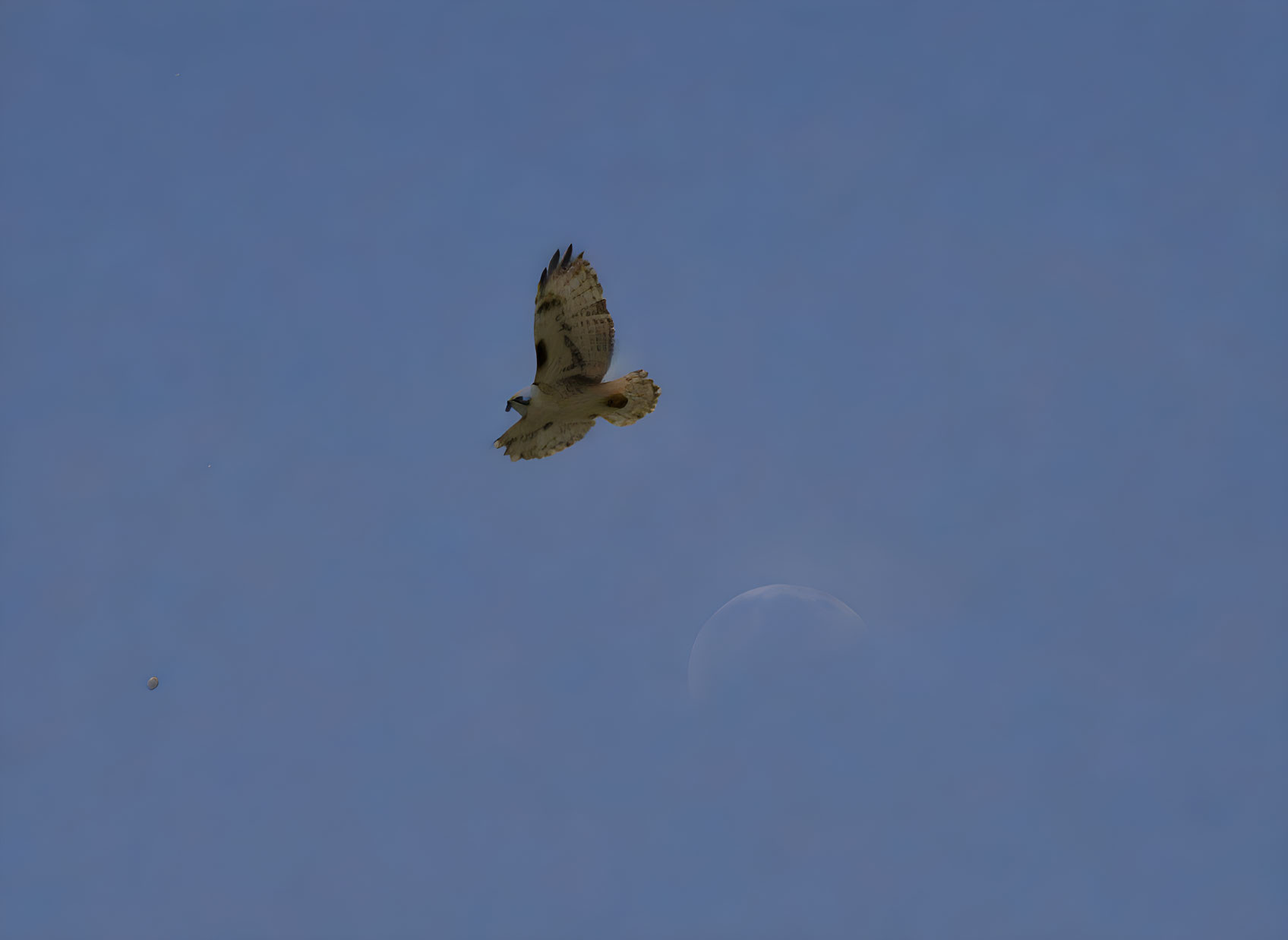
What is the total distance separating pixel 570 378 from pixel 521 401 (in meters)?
0.74

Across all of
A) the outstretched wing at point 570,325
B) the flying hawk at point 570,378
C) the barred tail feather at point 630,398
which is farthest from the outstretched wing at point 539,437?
the outstretched wing at point 570,325

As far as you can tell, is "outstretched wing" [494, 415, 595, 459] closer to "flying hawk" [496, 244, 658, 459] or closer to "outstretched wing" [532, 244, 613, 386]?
"flying hawk" [496, 244, 658, 459]

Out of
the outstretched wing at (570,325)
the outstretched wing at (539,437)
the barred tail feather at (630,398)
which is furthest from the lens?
the outstretched wing at (539,437)

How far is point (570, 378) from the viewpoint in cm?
1362

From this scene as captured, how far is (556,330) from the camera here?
1308cm

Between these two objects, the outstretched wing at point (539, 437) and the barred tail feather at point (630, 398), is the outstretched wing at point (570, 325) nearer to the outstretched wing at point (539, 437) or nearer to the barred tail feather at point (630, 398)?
the barred tail feather at point (630, 398)

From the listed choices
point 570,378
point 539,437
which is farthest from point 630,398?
point 539,437

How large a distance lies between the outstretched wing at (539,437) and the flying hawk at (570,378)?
11mm

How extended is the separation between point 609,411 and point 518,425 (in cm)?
130

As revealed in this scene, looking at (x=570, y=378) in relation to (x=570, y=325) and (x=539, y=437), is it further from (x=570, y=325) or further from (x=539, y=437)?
(x=539, y=437)

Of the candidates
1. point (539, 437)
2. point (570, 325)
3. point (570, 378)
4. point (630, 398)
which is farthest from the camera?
point (539, 437)

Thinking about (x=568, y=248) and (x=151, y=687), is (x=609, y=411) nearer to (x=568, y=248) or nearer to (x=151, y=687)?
(x=568, y=248)

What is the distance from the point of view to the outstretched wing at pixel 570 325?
12.7m

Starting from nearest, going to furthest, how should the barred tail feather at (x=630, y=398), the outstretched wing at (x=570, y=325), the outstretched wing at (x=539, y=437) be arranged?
the outstretched wing at (x=570, y=325) → the barred tail feather at (x=630, y=398) → the outstretched wing at (x=539, y=437)
